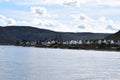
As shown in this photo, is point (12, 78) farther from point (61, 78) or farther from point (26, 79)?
point (61, 78)

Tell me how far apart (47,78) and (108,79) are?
10.8 meters

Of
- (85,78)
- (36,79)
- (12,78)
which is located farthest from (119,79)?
(12,78)

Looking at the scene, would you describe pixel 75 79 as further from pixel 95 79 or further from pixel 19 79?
pixel 19 79

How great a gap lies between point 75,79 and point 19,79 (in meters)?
9.72

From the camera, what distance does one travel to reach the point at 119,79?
212 feet

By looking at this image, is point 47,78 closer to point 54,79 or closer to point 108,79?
point 54,79

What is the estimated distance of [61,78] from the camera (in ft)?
214

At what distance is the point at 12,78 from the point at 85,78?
12.9 metres

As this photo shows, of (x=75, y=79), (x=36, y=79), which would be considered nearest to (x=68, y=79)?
(x=75, y=79)

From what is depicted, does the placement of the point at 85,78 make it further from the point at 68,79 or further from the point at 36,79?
the point at 36,79

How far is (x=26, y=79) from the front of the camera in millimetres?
62312

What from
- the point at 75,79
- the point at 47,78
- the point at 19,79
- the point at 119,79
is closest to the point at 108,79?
the point at 119,79

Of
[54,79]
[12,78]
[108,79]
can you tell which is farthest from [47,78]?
[108,79]

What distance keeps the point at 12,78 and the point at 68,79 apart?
970 centimetres
